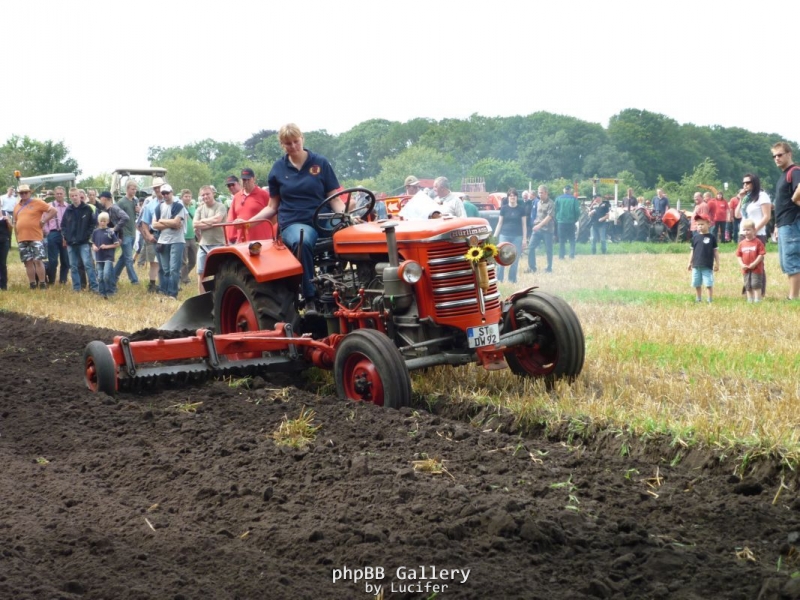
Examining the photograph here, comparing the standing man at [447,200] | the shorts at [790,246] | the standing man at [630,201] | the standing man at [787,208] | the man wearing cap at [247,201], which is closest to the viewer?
the man wearing cap at [247,201]

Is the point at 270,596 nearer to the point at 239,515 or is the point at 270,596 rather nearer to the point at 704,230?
the point at 239,515

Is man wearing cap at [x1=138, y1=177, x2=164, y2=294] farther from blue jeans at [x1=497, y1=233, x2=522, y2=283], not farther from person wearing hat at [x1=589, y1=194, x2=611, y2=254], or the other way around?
person wearing hat at [x1=589, y1=194, x2=611, y2=254]

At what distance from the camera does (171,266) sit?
1410 cm

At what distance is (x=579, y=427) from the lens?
17.6 ft

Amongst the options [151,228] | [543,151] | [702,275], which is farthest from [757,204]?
[543,151]

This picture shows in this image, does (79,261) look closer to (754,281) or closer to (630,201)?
(754,281)

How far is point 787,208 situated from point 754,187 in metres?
1.22

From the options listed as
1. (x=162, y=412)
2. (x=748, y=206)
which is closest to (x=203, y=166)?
(x=748, y=206)

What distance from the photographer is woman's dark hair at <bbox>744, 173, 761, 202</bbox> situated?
11.6 m

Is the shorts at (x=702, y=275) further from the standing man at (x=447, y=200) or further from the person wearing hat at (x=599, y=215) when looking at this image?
the person wearing hat at (x=599, y=215)

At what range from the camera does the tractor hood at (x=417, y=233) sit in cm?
616

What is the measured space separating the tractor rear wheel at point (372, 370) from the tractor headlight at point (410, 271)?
1.24 feet

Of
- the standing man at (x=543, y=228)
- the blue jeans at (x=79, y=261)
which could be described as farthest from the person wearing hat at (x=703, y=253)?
the blue jeans at (x=79, y=261)

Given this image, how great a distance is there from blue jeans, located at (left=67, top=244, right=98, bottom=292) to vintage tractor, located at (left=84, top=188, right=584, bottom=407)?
8308 millimetres
